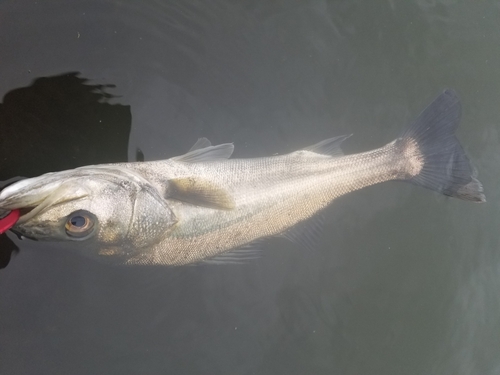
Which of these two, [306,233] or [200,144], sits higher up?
[200,144]

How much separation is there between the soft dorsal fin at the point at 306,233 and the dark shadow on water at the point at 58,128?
5.66 feet

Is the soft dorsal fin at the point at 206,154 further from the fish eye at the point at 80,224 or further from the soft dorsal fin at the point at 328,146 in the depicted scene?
the fish eye at the point at 80,224

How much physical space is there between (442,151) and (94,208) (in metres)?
2.84

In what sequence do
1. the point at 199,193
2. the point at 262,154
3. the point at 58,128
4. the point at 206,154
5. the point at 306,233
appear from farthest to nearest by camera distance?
the point at 262,154 < the point at 58,128 < the point at 306,233 < the point at 206,154 < the point at 199,193

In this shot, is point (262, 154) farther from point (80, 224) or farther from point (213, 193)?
point (80, 224)

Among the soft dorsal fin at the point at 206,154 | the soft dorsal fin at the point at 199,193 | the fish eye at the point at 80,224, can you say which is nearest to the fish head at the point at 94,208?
the fish eye at the point at 80,224

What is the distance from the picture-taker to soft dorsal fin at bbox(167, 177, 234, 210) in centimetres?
294

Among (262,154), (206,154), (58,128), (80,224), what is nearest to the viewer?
(80,224)

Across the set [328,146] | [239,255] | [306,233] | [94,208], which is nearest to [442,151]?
[328,146]

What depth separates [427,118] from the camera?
3.44 m

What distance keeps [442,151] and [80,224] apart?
9.63 ft

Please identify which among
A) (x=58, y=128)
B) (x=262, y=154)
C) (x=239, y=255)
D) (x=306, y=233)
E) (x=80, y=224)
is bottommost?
(x=80, y=224)

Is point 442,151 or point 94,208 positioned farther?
point 442,151

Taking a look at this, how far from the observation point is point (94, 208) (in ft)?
8.43
